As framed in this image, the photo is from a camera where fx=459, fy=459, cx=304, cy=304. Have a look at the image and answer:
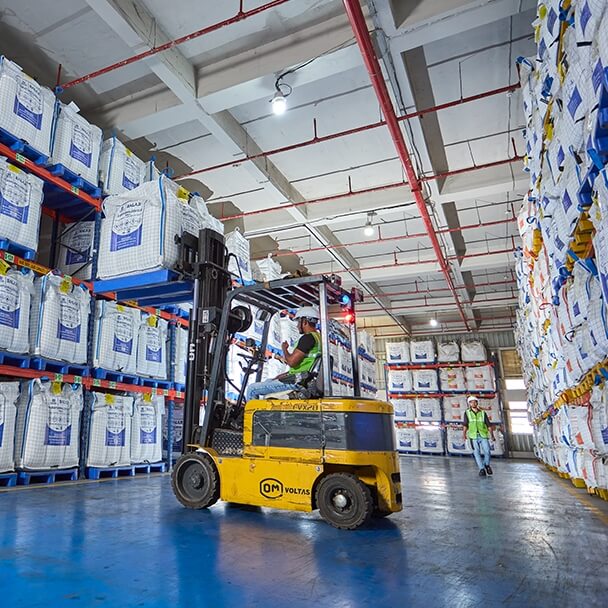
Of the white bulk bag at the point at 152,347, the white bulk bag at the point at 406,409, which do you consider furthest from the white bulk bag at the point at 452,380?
the white bulk bag at the point at 152,347

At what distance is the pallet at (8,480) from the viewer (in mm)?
4778

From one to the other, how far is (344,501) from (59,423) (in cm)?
380

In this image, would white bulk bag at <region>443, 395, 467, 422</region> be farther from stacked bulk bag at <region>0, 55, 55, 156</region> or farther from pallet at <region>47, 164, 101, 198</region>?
stacked bulk bag at <region>0, 55, 55, 156</region>

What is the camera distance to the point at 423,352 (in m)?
16.2

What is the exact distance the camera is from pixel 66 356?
555 centimetres

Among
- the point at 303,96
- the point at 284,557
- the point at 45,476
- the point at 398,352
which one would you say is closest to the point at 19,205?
the point at 45,476

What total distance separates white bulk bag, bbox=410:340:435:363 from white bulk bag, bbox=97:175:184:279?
12659 mm

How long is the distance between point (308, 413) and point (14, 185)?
13.8ft

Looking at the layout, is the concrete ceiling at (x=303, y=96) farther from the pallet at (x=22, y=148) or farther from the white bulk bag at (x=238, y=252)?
Answer: the pallet at (x=22, y=148)

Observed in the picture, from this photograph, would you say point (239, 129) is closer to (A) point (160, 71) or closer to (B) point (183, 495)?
(A) point (160, 71)

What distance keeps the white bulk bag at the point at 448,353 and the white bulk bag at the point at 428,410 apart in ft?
4.75

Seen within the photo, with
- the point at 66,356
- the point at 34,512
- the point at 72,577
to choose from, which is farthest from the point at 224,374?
the point at 66,356

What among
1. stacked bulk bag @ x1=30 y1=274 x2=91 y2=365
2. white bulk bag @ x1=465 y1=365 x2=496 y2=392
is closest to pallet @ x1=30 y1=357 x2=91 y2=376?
stacked bulk bag @ x1=30 y1=274 x2=91 y2=365

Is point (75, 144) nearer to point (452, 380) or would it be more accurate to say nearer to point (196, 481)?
point (196, 481)
